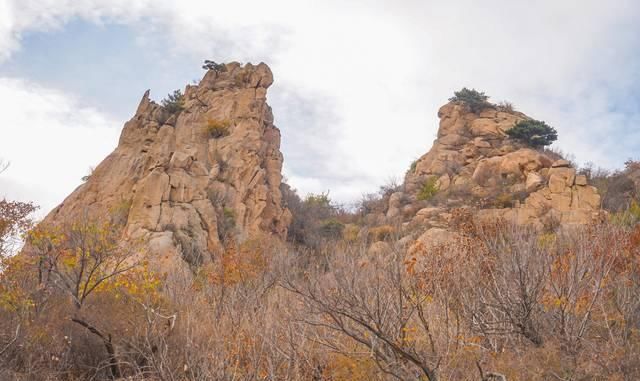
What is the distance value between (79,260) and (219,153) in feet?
55.3

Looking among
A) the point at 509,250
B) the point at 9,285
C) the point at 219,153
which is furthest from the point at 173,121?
the point at 509,250

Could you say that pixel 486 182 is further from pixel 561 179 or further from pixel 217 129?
pixel 217 129

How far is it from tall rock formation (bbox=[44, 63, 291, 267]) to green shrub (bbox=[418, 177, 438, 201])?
805cm

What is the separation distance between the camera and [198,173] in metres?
27.1

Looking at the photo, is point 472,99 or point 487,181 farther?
point 472,99

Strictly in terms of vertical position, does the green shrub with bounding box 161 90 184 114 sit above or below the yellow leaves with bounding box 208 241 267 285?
above

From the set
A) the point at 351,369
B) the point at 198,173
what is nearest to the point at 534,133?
the point at 198,173

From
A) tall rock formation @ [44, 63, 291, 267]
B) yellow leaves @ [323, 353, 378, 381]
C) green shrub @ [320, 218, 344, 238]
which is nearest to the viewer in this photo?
yellow leaves @ [323, 353, 378, 381]

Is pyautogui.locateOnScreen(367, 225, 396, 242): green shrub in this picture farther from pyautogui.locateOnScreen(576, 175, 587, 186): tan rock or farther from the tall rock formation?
pyautogui.locateOnScreen(576, 175, 587, 186): tan rock

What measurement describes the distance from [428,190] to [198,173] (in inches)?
522

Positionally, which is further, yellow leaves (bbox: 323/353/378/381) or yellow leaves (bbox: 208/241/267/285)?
yellow leaves (bbox: 208/241/267/285)

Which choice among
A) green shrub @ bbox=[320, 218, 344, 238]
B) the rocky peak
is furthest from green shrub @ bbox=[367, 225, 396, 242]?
green shrub @ bbox=[320, 218, 344, 238]

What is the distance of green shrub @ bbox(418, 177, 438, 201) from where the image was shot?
29688 millimetres

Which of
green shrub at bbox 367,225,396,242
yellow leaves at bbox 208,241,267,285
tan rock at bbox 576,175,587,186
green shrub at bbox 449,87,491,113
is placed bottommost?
yellow leaves at bbox 208,241,267,285
